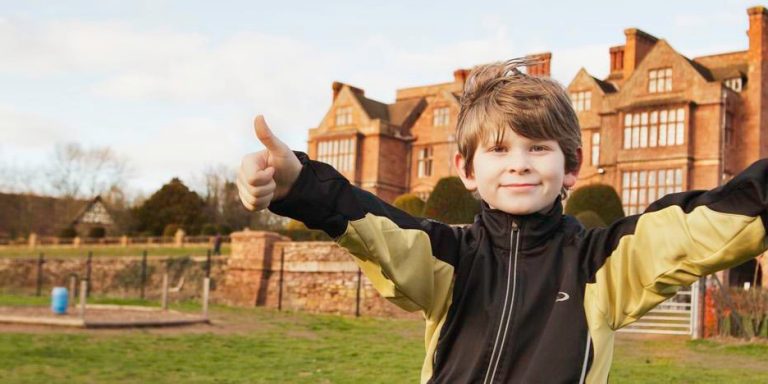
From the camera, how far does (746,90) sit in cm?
3384

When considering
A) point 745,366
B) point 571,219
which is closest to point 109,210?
point 745,366

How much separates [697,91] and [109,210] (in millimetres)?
42353

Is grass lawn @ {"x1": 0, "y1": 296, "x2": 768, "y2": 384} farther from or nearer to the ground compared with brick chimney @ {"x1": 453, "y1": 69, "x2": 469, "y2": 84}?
nearer to the ground

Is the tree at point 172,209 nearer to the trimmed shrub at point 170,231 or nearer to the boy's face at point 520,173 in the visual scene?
the trimmed shrub at point 170,231

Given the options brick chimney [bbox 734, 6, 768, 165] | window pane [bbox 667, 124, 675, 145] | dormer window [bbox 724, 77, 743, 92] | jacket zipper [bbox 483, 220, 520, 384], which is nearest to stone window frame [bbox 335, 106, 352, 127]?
window pane [bbox 667, 124, 675, 145]

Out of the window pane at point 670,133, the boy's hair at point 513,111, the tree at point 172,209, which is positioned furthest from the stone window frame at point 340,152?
the boy's hair at point 513,111

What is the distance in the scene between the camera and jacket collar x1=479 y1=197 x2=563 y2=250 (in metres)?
2.63

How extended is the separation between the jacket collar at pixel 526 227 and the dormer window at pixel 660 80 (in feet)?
109

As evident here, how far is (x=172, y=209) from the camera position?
5262cm

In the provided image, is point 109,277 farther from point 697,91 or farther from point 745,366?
point 745,366

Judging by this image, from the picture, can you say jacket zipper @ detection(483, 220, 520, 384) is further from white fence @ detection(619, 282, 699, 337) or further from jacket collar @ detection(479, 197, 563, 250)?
white fence @ detection(619, 282, 699, 337)

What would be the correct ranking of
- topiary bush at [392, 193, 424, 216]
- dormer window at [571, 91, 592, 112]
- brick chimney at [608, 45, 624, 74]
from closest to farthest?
topiary bush at [392, 193, 424, 216] < dormer window at [571, 91, 592, 112] < brick chimney at [608, 45, 624, 74]

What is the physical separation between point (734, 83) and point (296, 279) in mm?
19305

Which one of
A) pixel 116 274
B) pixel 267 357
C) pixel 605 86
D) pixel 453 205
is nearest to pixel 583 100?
pixel 605 86
